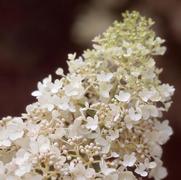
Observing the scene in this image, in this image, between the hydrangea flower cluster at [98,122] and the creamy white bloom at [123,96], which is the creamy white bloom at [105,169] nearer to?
the hydrangea flower cluster at [98,122]

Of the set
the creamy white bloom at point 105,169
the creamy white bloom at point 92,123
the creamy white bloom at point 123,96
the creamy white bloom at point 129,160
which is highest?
the creamy white bloom at point 123,96

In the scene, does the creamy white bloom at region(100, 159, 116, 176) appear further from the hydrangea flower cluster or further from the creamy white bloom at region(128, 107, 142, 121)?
the creamy white bloom at region(128, 107, 142, 121)

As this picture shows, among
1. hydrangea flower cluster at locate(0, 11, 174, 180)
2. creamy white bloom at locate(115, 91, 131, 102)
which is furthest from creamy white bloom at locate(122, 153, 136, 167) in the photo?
creamy white bloom at locate(115, 91, 131, 102)

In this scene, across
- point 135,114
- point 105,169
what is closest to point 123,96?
point 135,114

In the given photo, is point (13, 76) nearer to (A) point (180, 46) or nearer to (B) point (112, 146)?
(A) point (180, 46)

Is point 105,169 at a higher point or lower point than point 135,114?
lower

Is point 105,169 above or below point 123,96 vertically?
below

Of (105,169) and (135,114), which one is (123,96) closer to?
(135,114)

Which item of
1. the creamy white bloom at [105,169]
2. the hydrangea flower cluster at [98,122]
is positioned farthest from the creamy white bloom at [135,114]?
the creamy white bloom at [105,169]
